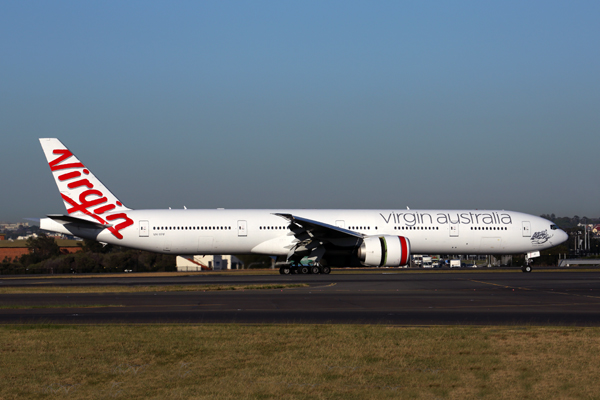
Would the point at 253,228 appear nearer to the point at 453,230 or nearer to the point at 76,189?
the point at 76,189

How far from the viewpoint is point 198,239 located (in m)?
33.8

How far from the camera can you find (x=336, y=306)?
16.6 metres

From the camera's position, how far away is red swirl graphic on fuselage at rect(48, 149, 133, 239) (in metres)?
33.3

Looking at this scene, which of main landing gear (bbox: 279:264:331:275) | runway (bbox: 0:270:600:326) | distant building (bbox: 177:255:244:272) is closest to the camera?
runway (bbox: 0:270:600:326)

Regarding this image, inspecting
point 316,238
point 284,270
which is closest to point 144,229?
point 284,270

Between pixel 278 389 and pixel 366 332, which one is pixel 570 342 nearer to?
pixel 366 332

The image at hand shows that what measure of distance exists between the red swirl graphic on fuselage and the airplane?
5cm

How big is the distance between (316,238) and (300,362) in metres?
23.7

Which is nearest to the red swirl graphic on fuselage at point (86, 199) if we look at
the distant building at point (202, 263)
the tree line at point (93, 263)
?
the tree line at point (93, 263)

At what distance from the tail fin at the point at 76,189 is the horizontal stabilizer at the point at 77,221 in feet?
1.13

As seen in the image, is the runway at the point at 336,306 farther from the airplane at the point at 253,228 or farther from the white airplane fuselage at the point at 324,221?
the white airplane fuselage at the point at 324,221

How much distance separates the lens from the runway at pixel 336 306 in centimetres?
1385

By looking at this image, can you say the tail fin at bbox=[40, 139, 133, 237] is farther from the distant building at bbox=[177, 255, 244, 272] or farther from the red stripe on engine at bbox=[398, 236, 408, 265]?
the distant building at bbox=[177, 255, 244, 272]

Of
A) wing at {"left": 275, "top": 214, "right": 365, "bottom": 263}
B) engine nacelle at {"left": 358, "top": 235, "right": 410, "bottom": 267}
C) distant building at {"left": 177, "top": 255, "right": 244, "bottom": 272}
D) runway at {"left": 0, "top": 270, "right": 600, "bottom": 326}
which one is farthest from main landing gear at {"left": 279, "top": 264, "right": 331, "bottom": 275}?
distant building at {"left": 177, "top": 255, "right": 244, "bottom": 272}
